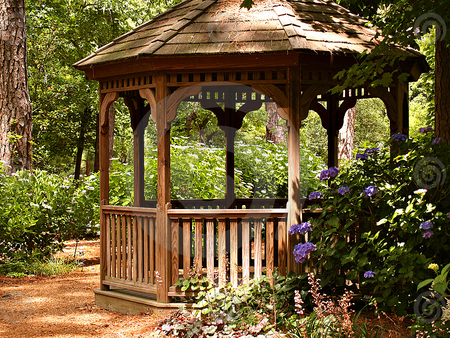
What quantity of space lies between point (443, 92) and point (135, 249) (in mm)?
4652

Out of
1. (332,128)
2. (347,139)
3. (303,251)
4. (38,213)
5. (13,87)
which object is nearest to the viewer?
(303,251)

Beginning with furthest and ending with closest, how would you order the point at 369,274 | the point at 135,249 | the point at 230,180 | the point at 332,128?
the point at 230,180, the point at 332,128, the point at 135,249, the point at 369,274

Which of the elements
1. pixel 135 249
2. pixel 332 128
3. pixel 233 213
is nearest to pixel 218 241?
pixel 233 213

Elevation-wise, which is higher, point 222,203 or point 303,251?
point 222,203

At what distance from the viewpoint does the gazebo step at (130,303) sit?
571cm

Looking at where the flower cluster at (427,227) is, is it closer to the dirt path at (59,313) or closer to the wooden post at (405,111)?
the wooden post at (405,111)

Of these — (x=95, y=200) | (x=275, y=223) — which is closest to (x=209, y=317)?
(x=275, y=223)

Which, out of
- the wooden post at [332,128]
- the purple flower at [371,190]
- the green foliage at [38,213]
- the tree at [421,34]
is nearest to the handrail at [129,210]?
the purple flower at [371,190]

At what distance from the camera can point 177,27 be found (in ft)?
19.2

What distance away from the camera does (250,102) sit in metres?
7.96

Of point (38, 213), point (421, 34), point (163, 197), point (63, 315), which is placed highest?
point (421, 34)

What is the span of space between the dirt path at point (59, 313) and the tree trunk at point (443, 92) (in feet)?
14.5

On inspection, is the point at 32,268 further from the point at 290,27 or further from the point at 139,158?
the point at 290,27

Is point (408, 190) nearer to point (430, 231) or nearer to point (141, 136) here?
point (430, 231)
